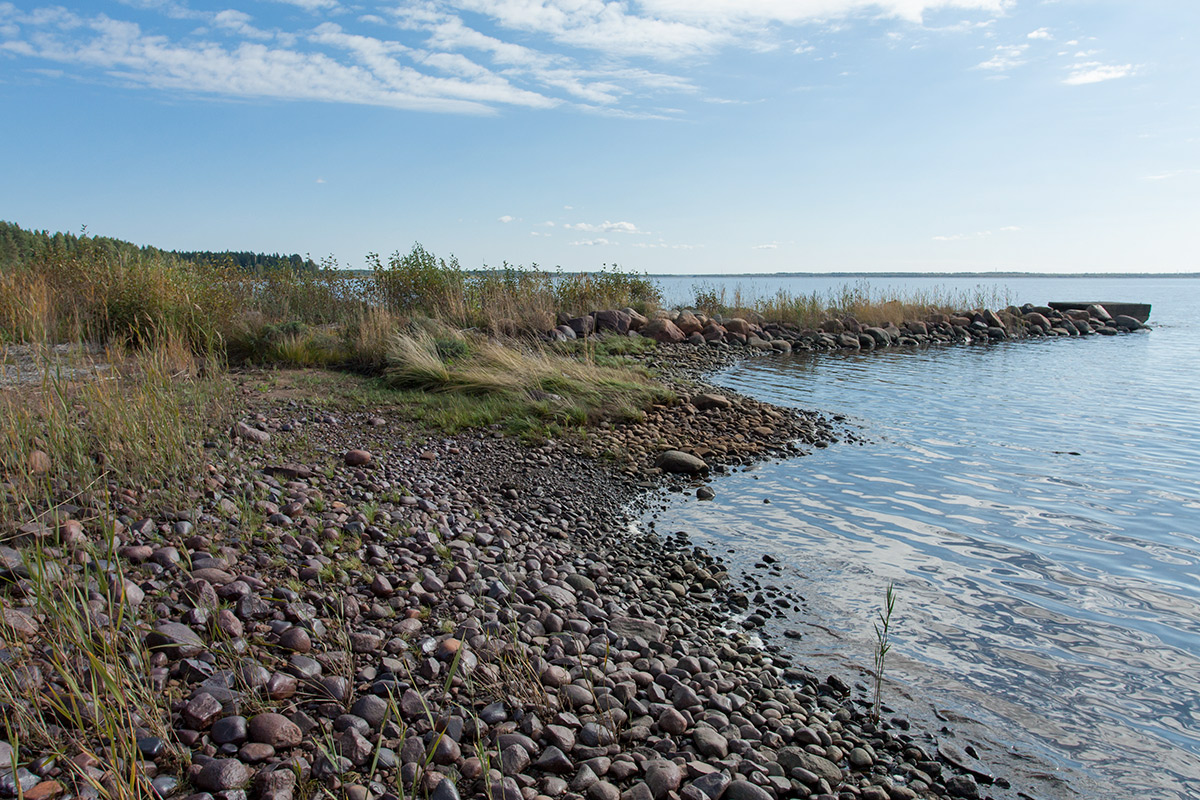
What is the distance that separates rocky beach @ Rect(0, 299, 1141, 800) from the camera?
7.42 feet

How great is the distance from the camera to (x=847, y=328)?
20.3m

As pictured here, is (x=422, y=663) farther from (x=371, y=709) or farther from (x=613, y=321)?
(x=613, y=321)

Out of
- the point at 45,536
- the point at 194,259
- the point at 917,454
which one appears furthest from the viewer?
the point at 194,259

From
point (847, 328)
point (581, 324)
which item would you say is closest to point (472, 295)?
point (581, 324)

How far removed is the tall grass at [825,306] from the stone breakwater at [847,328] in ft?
1.43

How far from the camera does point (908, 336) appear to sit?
20.9 m

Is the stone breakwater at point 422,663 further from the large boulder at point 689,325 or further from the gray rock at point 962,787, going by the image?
the large boulder at point 689,325

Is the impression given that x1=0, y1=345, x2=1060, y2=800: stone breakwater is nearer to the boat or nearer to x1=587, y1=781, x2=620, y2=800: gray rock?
x1=587, y1=781, x2=620, y2=800: gray rock

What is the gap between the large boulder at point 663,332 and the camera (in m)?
15.4

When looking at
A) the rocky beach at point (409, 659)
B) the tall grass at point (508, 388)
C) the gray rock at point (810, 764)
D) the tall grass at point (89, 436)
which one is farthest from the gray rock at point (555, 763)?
the tall grass at point (508, 388)

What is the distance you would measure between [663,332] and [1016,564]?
36.2ft

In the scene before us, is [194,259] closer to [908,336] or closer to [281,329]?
[281,329]

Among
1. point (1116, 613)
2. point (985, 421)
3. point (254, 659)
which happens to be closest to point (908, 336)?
point (985, 421)

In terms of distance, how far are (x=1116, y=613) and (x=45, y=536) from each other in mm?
6261
